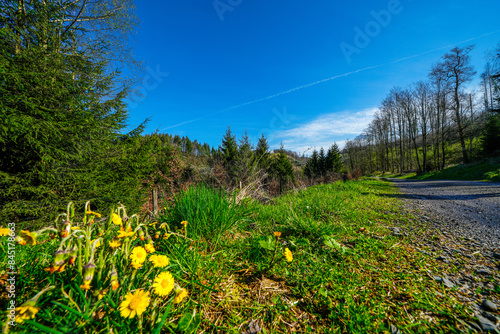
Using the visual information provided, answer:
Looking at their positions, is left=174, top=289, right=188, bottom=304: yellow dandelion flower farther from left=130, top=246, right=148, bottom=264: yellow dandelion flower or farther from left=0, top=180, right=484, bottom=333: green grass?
left=130, top=246, right=148, bottom=264: yellow dandelion flower

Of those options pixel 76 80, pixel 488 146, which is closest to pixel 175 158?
pixel 76 80

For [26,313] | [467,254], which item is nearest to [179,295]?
[26,313]

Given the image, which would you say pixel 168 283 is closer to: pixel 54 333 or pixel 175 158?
pixel 54 333

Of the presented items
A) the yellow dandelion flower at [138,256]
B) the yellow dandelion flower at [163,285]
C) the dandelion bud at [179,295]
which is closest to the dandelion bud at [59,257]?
the yellow dandelion flower at [138,256]

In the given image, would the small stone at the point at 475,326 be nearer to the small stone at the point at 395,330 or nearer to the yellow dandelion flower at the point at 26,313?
the small stone at the point at 395,330

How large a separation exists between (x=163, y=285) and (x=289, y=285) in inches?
37.7

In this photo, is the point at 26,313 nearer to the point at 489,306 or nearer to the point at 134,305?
the point at 134,305

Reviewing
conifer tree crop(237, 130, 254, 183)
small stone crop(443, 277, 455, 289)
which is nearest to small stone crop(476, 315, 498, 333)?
small stone crop(443, 277, 455, 289)

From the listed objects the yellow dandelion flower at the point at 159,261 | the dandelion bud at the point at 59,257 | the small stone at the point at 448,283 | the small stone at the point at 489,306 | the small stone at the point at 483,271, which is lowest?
the small stone at the point at 483,271

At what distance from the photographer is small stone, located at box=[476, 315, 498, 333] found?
0.95 metres

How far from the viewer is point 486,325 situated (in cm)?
98

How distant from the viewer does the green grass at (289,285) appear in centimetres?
97

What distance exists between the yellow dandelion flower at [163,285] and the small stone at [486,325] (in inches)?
70.5

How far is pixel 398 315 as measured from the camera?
3.50 feet
